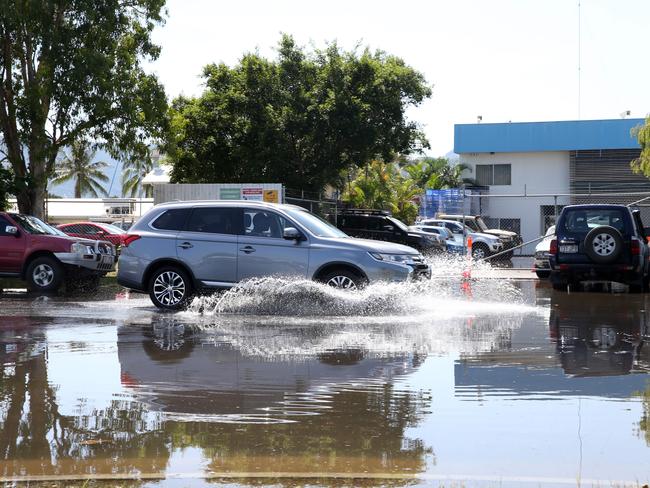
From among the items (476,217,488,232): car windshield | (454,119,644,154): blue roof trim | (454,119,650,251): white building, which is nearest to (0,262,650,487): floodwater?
(476,217,488,232): car windshield

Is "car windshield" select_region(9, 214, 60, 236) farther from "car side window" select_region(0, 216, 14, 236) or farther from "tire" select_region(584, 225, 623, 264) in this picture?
"tire" select_region(584, 225, 623, 264)

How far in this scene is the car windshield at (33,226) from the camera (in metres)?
18.9

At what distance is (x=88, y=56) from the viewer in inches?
925

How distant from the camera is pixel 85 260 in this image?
18.7m

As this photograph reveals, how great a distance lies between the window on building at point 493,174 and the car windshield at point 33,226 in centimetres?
3881

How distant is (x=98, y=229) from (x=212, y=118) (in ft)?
26.2

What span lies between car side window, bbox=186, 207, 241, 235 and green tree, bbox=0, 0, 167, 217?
9.99m

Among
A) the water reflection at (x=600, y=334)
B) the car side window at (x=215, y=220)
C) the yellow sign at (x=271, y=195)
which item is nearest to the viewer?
the water reflection at (x=600, y=334)

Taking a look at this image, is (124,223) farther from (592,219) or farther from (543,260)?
(592,219)

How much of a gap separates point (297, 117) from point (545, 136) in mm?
20398

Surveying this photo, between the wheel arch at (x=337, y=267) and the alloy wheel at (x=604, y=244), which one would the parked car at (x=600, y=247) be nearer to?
the alloy wheel at (x=604, y=244)

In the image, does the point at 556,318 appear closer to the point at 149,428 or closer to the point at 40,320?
the point at 40,320

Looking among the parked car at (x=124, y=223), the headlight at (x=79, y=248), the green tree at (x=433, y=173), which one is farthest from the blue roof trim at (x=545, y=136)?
the headlight at (x=79, y=248)

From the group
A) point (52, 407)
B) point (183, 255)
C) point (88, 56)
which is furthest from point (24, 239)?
point (52, 407)
